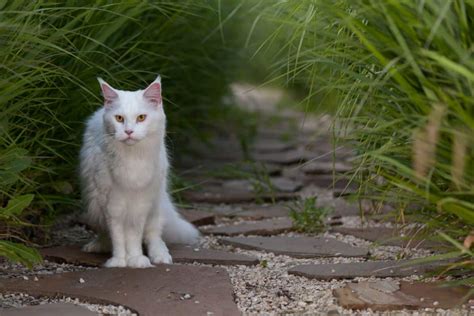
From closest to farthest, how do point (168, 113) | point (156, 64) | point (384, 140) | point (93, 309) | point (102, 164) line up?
point (93, 309)
point (384, 140)
point (102, 164)
point (156, 64)
point (168, 113)

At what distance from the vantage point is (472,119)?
2.38m

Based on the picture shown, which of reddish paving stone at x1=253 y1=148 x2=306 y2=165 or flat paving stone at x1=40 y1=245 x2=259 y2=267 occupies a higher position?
flat paving stone at x1=40 y1=245 x2=259 y2=267

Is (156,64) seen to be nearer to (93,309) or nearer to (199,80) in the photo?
(199,80)

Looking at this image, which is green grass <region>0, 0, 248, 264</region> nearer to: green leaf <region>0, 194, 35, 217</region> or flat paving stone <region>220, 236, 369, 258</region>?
green leaf <region>0, 194, 35, 217</region>

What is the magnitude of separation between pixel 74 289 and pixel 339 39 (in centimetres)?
119

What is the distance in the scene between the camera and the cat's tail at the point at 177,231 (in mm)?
3648

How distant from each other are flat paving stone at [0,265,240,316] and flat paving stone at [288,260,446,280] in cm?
30

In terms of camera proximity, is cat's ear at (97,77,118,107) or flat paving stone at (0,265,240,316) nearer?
flat paving stone at (0,265,240,316)

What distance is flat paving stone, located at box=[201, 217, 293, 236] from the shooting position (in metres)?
3.91

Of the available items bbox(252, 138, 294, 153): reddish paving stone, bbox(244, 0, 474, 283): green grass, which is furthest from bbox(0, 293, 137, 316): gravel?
bbox(252, 138, 294, 153): reddish paving stone

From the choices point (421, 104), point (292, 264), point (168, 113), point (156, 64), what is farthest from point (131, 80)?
point (421, 104)

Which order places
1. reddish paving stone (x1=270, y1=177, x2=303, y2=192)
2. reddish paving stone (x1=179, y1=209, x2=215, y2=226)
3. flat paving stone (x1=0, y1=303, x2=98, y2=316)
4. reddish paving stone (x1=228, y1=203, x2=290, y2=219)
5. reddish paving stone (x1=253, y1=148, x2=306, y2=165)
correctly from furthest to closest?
reddish paving stone (x1=253, y1=148, x2=306, y2=165)
reddish paving stone (x1=270, y1=177, x2=303, y2=192)
reddish paving stone (x1=228, y1=203, x2=290, y2=219)
reddish paving stone (x1=179, y1=209, x2=215, y2=226)
flat paving stone (x1=0, y1=303, x2=98, y2=316)

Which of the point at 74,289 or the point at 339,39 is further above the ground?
the point at 339,39

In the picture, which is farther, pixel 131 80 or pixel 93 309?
pixel 131 80
